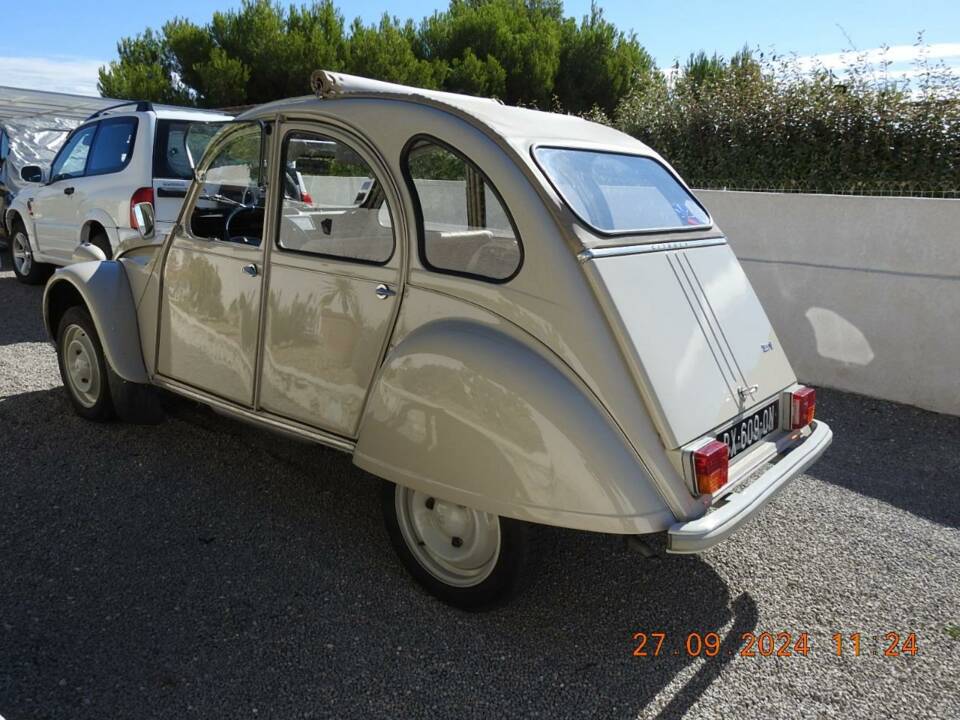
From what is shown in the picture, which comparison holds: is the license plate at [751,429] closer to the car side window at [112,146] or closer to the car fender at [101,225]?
the car fender at [101,225]

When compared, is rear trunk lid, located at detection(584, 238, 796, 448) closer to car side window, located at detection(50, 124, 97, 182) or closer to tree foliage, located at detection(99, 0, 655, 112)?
car side window, located at detection(50, 124, 97, 182)

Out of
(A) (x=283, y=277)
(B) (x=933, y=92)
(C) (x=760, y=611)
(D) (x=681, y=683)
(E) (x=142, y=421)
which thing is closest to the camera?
(D) (x=681, y=683)

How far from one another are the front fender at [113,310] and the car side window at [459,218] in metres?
2.15

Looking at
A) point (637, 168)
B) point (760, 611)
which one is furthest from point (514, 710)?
point (637, 168)

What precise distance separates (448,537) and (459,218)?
4.31 feet

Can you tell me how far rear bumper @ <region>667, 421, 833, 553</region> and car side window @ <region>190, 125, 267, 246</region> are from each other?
2.35m

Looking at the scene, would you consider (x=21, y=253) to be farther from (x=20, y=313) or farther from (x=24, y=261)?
(x=20, y=313)

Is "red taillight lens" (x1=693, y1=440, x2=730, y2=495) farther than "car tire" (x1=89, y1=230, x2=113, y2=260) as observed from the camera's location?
No

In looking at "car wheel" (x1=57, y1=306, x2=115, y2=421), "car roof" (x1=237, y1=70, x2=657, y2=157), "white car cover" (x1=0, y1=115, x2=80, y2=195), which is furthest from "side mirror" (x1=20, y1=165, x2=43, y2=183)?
"car roof" (x1=237, y1=70, x2=657, y2=157)

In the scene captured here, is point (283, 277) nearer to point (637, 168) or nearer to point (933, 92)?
point (637, 168)

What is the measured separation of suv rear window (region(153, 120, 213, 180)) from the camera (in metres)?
7.62

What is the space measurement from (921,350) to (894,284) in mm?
520

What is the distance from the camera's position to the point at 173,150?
7.71 meters

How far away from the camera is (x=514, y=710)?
269 centimetres
